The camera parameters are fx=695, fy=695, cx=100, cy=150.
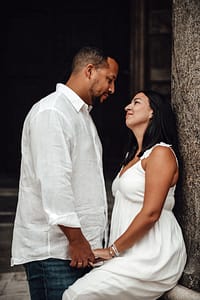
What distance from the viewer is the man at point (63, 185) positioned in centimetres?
297

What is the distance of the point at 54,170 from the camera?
296 centimetres

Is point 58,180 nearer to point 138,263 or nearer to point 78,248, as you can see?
point 78,248

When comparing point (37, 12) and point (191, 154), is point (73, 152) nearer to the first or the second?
point (191, 154)

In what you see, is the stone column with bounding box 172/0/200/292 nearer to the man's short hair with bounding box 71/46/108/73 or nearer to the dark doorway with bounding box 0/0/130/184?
the man's short hair with bounding box 71/46/108/73

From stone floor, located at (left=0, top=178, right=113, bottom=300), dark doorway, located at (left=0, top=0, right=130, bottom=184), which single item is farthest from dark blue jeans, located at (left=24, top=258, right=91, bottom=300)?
dark doorway, located at (left=0, top=0, right=130, bottom=184)

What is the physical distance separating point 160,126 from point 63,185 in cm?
54

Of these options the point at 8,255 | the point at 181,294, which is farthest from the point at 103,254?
the point at 8,255

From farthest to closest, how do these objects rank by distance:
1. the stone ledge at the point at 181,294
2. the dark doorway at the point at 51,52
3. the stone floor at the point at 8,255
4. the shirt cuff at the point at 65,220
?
the dark doorway at the point at 51,52
the stone floor at the point at 8,255
the stone ledge at the point at 181,294
the shirt cuff at the point at 65,220

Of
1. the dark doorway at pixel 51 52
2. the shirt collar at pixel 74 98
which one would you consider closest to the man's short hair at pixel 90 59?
the shirt collar at pixel 74 98

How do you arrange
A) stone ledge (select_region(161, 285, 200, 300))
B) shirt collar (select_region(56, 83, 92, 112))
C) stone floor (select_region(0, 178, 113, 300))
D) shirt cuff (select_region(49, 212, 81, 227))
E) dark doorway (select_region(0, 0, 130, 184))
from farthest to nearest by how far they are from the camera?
dark doorway (select_region(0, 0, 130, 184)) < stone floor (select_region(0, 178, 113, 300)) < shirt collar (select_region(56, 83, 92, 112)) < stone ledge (select_region(161, 285, 200, 300)) < shirt cuff (select_region(49, 212, 81, 227))

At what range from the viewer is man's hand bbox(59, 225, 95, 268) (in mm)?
2980

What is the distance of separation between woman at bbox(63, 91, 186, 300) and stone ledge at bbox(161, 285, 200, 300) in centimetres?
3

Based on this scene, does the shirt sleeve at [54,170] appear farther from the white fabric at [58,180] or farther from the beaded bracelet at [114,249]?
the beaded bracelet at [114,249]

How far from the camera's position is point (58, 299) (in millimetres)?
3168
